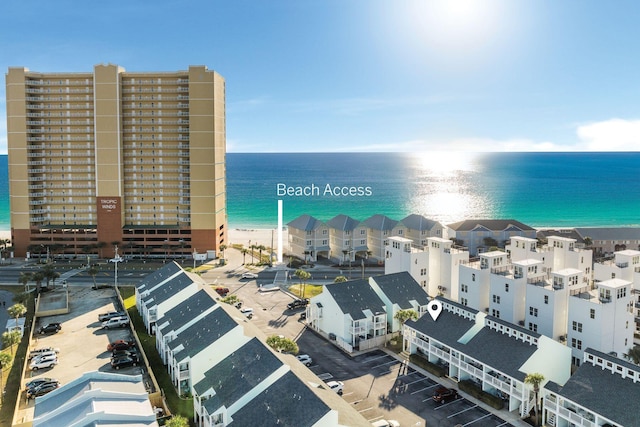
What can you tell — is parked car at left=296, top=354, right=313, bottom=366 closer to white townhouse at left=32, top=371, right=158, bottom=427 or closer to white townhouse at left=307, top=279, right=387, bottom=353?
white townhouse at left=307, top=279, right=387, bottom=353

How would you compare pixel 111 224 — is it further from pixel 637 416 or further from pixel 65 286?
pixel 637 416

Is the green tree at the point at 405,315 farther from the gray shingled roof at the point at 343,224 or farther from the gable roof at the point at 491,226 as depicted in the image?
the gable roof at the point at 491,226

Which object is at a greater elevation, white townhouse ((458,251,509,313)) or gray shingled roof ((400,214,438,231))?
gray shingled roof ((400,214,438,231))

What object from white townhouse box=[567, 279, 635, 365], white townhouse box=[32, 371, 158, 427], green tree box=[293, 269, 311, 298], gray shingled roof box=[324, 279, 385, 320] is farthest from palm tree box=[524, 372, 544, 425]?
green tree box=[293, 269, 311, 298]

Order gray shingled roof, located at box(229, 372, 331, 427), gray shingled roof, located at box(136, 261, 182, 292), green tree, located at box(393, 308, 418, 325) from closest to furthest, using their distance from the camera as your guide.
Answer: gray shingled roof, located at box(229, 372, 331, 427) < green tree, located at box(393, 308, 418, 325) < gray shingled roof, located at box(136, 261, 182, 292)

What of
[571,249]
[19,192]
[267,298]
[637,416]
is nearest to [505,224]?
[571,249]
